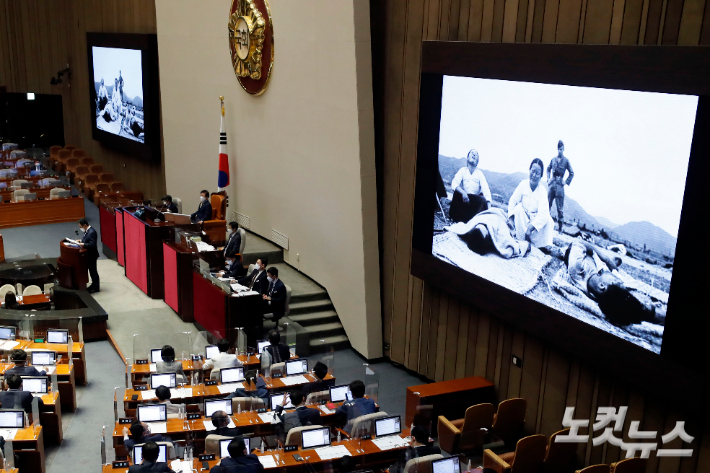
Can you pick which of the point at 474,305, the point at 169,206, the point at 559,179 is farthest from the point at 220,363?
the point at 169,206

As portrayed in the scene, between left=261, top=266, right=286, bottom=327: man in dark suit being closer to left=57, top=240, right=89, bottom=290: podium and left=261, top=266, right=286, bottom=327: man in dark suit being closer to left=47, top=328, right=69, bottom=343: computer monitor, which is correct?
left=47, top=328, right=69, bottom=343: computer monitor

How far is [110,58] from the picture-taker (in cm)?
1925

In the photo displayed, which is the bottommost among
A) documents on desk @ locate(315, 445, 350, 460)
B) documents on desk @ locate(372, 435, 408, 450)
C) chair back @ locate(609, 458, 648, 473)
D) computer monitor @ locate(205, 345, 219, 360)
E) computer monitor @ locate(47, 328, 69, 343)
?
computer monitor @ locate(47, 328, 69, 343)

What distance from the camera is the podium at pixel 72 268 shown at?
43.0 ft

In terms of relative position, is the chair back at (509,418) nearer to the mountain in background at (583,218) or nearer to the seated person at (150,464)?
the mountain in background at (583,218)

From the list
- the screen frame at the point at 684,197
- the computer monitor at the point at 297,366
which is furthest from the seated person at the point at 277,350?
the screen frame at the point at 684,197

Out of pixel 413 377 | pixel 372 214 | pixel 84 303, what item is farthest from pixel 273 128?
pixel 413 377

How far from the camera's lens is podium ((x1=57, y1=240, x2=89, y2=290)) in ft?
43.0

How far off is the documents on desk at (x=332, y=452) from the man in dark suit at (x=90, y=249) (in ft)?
23.8

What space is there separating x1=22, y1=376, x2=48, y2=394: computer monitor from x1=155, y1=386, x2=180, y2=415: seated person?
1.62 meters

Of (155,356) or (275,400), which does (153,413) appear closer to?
(275,400)

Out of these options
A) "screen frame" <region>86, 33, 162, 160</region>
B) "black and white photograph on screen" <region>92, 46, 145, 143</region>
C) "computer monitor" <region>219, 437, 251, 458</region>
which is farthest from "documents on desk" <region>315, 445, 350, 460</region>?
"black and white photograph on screen" <region>92, 46, 145, 143</region>

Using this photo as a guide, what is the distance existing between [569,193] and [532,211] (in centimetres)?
56

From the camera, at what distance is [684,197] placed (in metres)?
6.46
